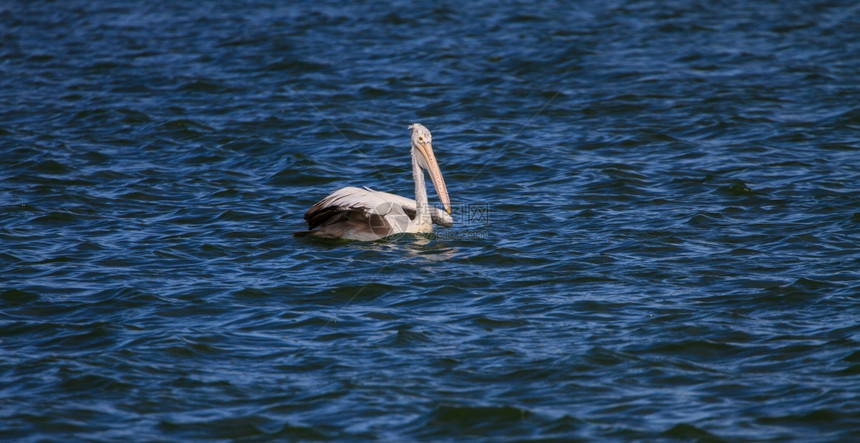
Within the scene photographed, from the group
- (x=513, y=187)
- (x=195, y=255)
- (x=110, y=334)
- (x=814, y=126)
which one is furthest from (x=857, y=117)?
(x=110, y=334)

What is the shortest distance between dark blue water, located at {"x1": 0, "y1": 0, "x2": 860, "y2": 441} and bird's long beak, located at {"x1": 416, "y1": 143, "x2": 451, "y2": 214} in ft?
1.38

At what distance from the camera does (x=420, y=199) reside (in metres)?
9.29

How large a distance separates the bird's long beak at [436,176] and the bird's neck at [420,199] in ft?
0.45

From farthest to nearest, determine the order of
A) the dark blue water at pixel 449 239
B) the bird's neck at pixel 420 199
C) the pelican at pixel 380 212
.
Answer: the bird's neck at pixel 420 199 → the pelican at pixel 380 212 → the dark blue water at pixel 449 239

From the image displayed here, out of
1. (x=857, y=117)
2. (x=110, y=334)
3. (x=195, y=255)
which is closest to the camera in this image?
(x=110, y=334)

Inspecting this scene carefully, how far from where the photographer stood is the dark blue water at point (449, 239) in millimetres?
5902

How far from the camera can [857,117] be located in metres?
12.5

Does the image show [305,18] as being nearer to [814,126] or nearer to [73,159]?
[73,159]

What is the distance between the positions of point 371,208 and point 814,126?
21.3 feet

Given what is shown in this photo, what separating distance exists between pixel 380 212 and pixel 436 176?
24.6 inches

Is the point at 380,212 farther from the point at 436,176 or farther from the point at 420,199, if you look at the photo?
the point at 436,176

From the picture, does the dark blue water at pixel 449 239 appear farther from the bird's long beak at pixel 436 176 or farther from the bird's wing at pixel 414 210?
the bird's long beak at pixel 436 176

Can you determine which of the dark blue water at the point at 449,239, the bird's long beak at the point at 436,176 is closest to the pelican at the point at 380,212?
the bird's long beak at the point at 436,176

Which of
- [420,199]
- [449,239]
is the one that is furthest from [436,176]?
[449,239]
